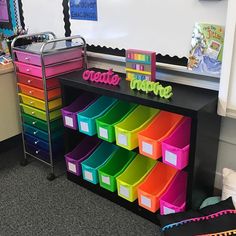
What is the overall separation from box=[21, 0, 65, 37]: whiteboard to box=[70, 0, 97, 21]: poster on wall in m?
0.12

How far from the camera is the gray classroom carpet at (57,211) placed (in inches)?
69.4

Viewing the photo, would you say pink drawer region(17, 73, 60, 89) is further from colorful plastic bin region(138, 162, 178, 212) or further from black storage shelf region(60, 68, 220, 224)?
colorful plastic bin region(138, 162, 178, 212)

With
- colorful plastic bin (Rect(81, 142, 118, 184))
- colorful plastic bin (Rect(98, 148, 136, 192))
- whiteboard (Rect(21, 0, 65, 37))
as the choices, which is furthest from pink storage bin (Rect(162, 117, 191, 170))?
whiteboard (Rect(21, 0, 65, 37))

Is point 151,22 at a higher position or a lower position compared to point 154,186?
higher

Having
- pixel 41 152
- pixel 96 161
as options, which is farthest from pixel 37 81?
pixel 96 161

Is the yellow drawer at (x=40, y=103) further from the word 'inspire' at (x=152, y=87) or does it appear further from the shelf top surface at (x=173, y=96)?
the word 'inspire' at (x=152, y=87)

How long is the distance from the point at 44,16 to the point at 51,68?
553 millimetres

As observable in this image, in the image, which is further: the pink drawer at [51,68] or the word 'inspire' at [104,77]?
the pink drawer at [51,68]

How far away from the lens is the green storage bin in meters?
2.19

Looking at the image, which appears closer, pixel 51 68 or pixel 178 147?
pixel 178 147

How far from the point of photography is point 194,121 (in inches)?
57.2

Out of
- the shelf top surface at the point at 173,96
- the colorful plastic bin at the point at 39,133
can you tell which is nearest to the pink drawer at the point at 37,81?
the shelf top surface at the point at 173,96

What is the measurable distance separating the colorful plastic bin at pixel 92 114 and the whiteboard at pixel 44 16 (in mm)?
626

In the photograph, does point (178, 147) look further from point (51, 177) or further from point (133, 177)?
point (51, 177)
